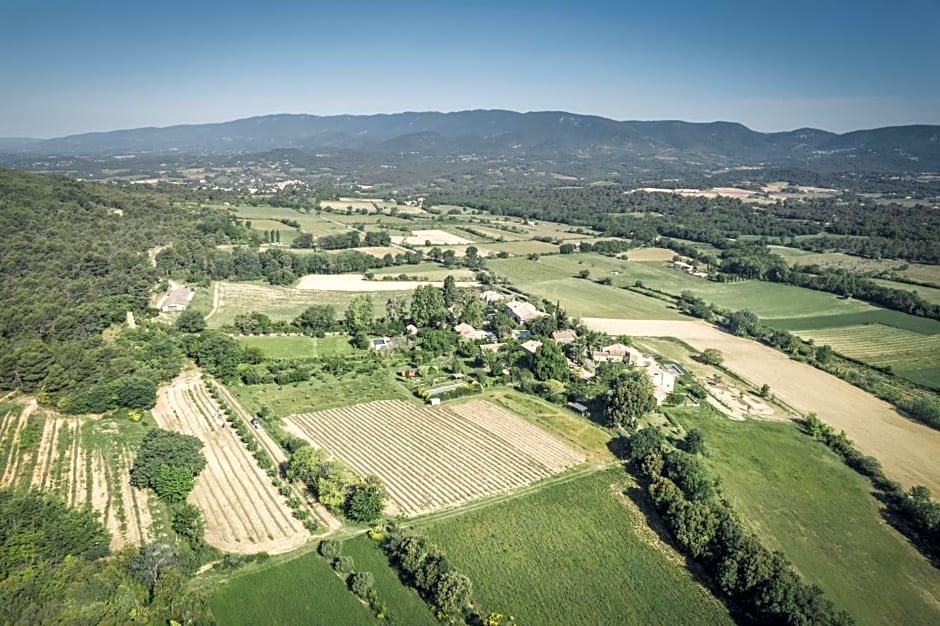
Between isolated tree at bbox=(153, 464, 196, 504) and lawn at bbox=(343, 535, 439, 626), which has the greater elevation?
isolated tree at bbox=(153, 464, 196, 504)

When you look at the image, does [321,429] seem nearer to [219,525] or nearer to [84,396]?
[219,525]

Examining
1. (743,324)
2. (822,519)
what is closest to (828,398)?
(743,324)

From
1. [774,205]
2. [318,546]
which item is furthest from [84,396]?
[774,205]

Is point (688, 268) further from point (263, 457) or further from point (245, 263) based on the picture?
point (263, 457)

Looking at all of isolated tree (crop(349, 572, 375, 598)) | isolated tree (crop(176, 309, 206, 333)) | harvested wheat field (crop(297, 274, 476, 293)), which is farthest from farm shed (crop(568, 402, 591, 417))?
isolated tree (crop(176, 309, 206, 333))

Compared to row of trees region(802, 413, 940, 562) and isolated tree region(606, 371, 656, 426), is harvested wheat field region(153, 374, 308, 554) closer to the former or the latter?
isolated tree region(606, 371, 656, 426)

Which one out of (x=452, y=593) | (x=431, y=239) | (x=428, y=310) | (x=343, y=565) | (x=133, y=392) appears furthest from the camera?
(x=431, y=239)
